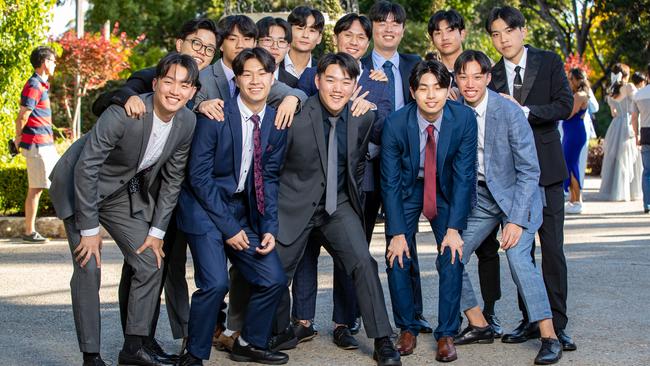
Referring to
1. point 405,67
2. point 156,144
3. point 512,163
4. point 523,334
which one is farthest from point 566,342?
point 156,144

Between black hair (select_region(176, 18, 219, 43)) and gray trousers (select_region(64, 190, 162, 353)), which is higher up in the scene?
black hair (select_region(176, 18, 219, 43))

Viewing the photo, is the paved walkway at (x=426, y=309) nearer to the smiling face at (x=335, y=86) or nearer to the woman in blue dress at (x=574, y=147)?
the smiling face at (x=335, y=86)

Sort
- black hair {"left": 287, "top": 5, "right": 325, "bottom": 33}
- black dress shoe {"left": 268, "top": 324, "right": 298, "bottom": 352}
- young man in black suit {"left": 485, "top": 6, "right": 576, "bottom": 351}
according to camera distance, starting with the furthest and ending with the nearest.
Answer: black hair {"left": 287, "top": 5, "right": 325, "bottom": 33} < young man in black suit {"left": 485, "top": 6, "right": 576, "bottom": 351} < black dress shoe {"left": 268, "top": 324, "right": 298, "bottom": 352}

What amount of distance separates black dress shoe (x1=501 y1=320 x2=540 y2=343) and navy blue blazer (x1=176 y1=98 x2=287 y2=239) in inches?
63.3

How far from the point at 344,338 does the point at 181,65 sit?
1.92 meters

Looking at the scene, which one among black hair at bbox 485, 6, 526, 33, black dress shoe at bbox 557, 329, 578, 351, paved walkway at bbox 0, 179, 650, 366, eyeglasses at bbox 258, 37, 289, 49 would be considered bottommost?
paved walkway at bbox 0, 179, 650, 366

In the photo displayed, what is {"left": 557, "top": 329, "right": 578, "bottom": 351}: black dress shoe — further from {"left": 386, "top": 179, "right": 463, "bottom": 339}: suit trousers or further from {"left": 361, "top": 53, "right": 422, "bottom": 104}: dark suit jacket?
{"left": 361, "top": 53, "right": 422, "bottom": 104}: dark suit jacket

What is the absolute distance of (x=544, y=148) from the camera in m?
6.54

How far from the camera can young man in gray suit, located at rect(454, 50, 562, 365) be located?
6.14 meters

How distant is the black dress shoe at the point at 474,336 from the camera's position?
6.35 metres

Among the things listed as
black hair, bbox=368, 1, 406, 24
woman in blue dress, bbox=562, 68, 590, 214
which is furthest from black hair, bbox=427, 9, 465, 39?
woman in blue dress, bbox=562, 68, 590, 214

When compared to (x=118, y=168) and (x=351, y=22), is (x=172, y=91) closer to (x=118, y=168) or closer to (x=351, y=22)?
(x=118, y=168)

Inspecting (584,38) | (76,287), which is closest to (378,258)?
(76,287)

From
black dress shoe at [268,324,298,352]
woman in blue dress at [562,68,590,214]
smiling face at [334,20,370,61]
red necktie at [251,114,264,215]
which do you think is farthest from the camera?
woman in blue dress at [562,68,590,214]
